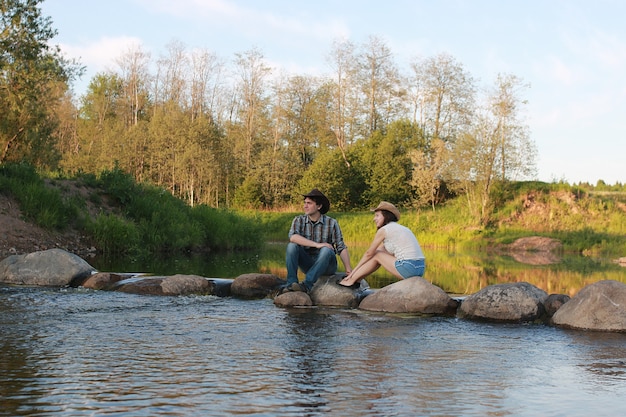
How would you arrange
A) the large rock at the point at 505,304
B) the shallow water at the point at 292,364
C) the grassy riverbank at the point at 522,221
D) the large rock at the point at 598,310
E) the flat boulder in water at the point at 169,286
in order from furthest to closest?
the grassy riverbank at the point at 522,221 < the flat boulder in water at the point at 169,286 < the large rock at the point at 505,304 < the large rock at the point at 598,310 < the shallow water at the point at 292,364

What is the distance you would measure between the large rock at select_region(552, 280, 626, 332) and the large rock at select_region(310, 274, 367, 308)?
305 centimetres

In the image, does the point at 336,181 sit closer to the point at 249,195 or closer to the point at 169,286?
the point at 249,195

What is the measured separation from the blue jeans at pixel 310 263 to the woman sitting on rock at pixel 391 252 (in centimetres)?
50

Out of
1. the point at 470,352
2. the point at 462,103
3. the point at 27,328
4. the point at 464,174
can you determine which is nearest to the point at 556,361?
the point at 470,352

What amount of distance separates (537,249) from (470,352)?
1234 inches

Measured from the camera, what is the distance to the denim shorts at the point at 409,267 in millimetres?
10539

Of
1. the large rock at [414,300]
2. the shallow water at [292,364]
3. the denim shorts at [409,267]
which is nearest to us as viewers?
the shallow water at [292,364]

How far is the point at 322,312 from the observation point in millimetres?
10117

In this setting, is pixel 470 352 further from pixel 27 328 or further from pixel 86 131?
pixel 86 131

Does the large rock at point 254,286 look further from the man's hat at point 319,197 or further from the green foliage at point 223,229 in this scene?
the green foliage at point 223,229

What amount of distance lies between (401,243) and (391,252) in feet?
0.89

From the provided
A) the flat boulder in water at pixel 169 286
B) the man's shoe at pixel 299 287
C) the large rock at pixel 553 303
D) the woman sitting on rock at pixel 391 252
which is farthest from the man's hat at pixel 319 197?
the large rock at pixel 553 303

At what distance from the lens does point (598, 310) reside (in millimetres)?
8969

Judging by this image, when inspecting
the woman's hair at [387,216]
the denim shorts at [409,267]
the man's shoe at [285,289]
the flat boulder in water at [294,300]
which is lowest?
the flat boulder in water at [294,300]
